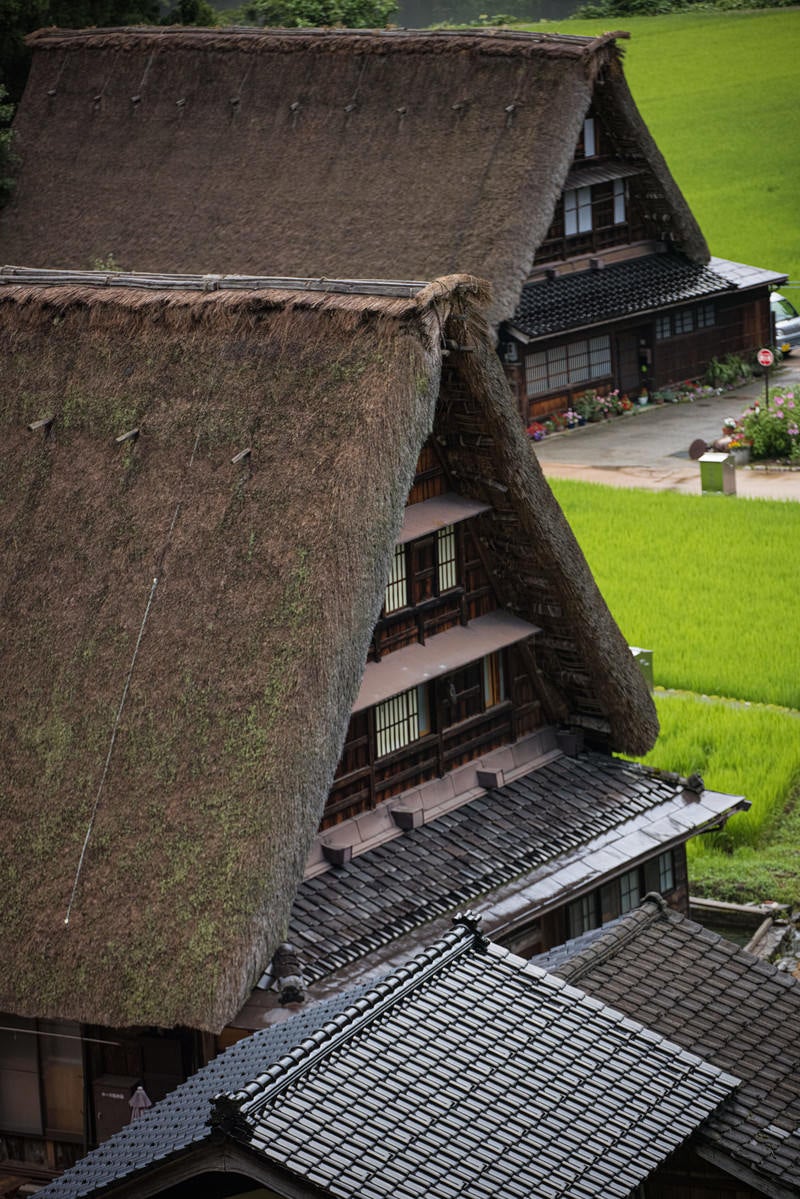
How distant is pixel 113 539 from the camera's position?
35.8 ft

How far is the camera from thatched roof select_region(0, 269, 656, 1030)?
9.62 metres

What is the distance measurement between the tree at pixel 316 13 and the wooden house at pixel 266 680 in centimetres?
2991

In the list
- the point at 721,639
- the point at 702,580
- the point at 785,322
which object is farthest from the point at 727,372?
the point at 721,639

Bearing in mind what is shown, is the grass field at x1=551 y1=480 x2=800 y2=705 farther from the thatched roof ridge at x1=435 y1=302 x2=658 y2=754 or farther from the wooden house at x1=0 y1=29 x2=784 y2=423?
the thatched roof ridge at x1=435 y1=302 x2=658 y2=754

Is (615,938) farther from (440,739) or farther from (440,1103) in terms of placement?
(440,1103)

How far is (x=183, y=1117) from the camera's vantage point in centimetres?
806

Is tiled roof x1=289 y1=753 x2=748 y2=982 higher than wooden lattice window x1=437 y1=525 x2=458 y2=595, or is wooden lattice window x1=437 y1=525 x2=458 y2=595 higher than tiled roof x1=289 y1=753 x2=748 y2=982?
wooden lattice window x1=437 y1=525 x2=458 y2=595

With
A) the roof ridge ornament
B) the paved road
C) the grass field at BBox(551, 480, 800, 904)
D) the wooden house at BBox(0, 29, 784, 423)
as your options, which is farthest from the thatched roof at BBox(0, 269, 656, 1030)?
the paved road

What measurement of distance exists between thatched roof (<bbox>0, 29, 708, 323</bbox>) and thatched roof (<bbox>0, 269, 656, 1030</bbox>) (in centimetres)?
1401

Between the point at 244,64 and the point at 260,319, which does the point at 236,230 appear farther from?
the point at 260,319

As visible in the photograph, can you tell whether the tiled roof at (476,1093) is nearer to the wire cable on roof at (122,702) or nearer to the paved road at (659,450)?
the wire cable on roof at (122,702)

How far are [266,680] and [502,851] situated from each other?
2.35m

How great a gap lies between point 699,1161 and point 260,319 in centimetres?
545

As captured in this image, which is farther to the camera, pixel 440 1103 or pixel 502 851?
pixel 502 851
